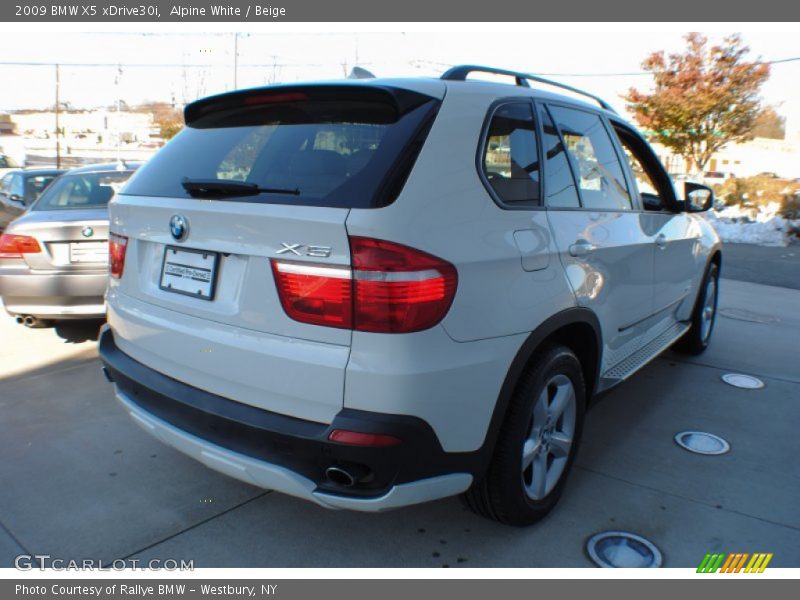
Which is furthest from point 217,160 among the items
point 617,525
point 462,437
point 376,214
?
point 617,525

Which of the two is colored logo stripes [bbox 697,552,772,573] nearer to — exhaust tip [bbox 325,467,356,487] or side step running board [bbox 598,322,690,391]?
side step running board [bbox 598,322,690,391]

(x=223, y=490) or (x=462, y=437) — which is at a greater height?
(x=462, y=437)

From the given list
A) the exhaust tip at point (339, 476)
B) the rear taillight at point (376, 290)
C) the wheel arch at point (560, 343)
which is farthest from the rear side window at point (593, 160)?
the exhaust tip at point (339, 476)

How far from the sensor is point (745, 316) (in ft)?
23.5

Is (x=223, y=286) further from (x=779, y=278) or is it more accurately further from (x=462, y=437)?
(x=779, y=278)

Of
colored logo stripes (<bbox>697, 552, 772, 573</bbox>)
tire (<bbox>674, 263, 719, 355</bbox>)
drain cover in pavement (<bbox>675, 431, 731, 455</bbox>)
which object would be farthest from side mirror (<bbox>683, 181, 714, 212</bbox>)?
colored logo stripes (<bbox>697, 552, 772, 573</bbox>)

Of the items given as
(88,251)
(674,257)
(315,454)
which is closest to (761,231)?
(674,257)

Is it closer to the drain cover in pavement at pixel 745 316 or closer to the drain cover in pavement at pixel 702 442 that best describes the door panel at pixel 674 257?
the drain cover in pavement at pixel 702 442

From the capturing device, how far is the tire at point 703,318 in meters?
5.14

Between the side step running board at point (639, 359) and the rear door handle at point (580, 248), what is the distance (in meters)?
0.78

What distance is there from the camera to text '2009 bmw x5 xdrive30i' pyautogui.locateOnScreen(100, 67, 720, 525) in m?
2.03

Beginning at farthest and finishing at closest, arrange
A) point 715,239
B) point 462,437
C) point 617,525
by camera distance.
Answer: point 715,239 → point 617,525 → point 462,437

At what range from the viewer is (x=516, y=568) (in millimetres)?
2549

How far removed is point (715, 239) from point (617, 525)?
3.22m
